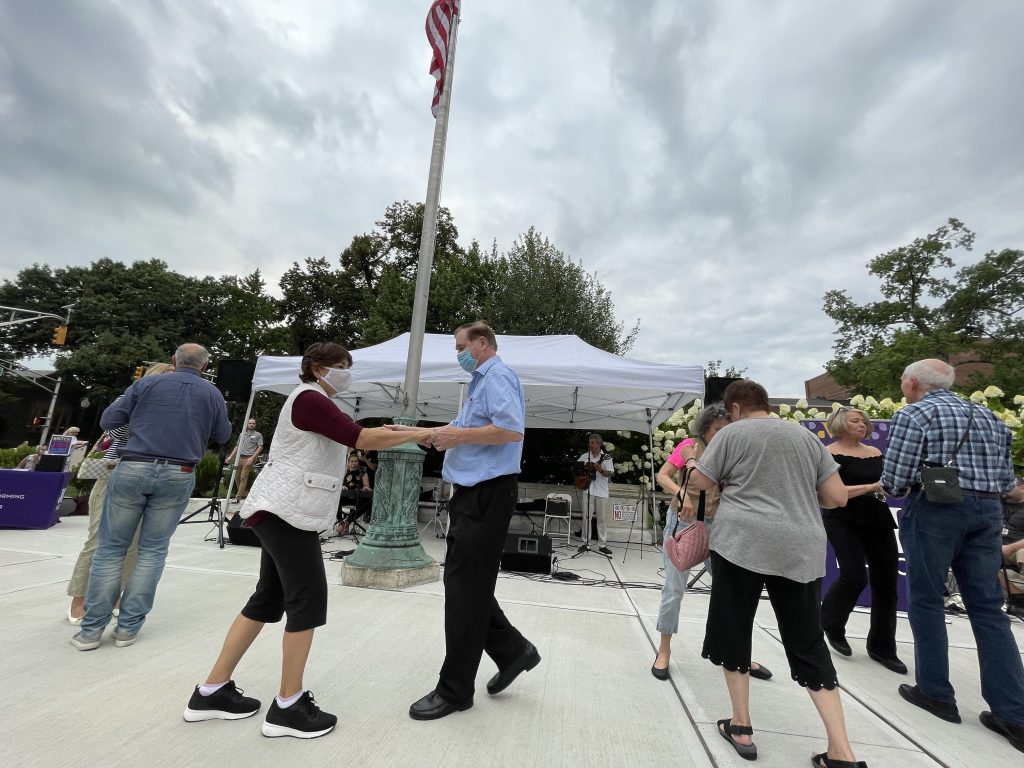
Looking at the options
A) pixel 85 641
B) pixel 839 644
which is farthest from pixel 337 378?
pixel 839 644

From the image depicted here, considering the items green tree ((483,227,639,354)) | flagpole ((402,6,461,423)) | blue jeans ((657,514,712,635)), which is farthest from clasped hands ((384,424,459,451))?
green tree ((483,227,639,354))

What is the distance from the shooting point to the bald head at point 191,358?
3271 millimetres

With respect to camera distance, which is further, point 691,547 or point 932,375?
point 932,375

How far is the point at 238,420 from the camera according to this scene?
27.8m

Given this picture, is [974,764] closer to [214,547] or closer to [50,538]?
[214,547]

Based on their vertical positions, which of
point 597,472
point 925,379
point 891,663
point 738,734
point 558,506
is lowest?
point 891,663

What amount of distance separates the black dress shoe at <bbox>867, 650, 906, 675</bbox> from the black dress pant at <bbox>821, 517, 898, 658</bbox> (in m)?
0.02

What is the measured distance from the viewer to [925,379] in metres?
2.94

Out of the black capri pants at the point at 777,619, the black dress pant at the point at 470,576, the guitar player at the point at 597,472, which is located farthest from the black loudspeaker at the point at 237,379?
the black capri pants at the point at 777,619

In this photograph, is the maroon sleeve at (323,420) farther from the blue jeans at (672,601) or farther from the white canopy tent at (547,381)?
the white canopy tent at (547,381)

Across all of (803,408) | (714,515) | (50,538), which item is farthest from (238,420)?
(714,515)

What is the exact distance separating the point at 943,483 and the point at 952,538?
33 cm

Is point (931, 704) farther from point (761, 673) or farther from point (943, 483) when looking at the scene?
point (943, 483)

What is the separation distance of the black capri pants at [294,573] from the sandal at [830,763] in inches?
78.7
